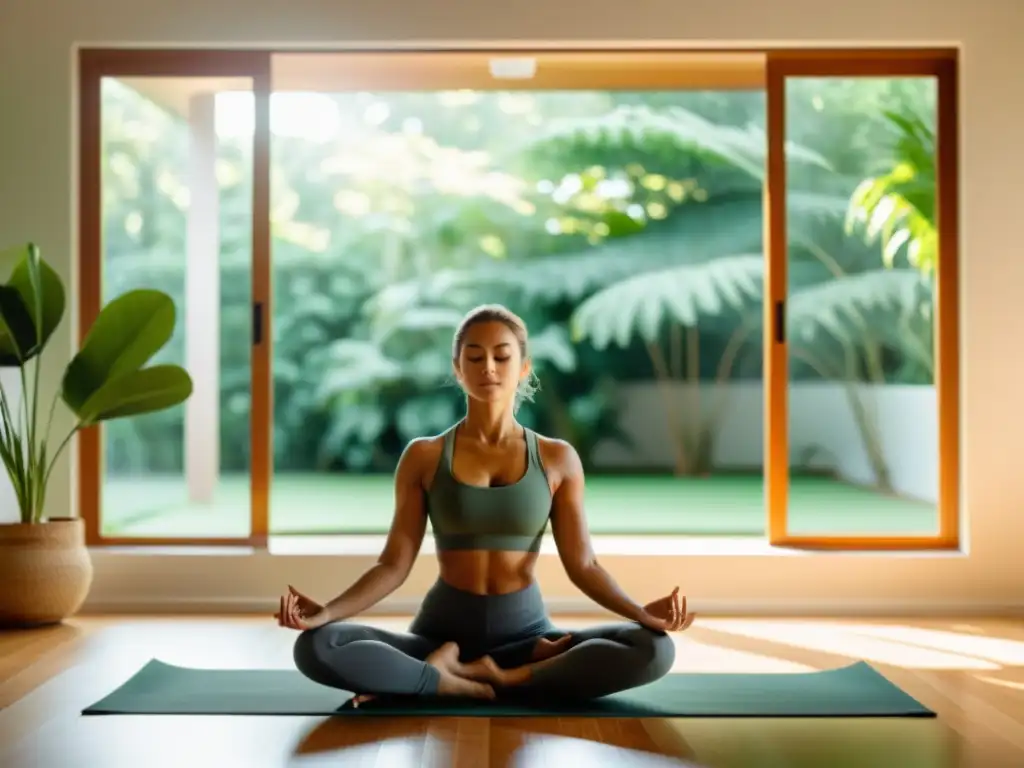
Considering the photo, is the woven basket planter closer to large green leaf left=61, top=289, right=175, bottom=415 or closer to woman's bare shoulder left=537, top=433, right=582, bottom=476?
large green leaf left=61, top=289, right=175, bottom=415

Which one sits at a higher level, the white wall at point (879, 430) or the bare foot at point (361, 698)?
the white wall at point (879, 430)

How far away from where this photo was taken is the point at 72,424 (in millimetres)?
4234

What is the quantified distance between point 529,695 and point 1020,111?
8.97 ft

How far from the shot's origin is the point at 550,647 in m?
2.74

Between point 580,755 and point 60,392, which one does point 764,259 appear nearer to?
point 60,392

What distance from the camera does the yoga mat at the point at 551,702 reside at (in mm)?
2678

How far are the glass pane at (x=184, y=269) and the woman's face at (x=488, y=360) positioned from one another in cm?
176

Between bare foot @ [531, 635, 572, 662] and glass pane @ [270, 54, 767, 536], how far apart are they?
7.62 m

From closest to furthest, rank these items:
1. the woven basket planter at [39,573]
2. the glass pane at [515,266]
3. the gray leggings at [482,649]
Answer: the gray leggings at [482,649]
the woven basket planter at [39,573]
the glass pane at [515,266]

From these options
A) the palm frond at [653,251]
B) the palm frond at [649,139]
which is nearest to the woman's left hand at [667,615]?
the palm frond at [649,139]

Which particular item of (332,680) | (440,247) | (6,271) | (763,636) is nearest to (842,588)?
(763,636)

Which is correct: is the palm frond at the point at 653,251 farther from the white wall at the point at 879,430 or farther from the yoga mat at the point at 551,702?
the yoga mat at the point at 551,702

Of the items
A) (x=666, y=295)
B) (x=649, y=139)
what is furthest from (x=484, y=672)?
(x=649, y=139)

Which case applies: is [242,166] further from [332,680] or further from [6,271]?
[332,680]
